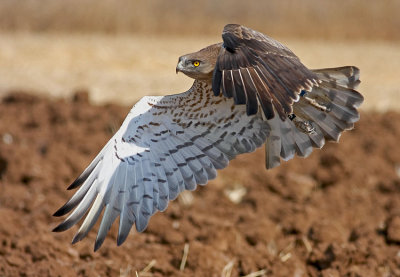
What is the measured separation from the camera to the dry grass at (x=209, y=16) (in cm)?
2102

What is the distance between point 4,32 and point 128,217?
16448 mm

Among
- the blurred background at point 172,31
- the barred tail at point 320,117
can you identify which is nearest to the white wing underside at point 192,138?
the barred tail at point 320,117

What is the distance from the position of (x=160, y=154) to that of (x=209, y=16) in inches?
672

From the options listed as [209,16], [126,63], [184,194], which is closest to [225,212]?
[184,194]

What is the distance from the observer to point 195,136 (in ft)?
17.8

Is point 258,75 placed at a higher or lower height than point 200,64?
higher

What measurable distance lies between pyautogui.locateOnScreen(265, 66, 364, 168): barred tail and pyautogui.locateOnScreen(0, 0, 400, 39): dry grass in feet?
53.3

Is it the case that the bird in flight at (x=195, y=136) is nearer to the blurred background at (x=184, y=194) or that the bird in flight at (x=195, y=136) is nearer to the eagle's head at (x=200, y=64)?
the eagle's head at (x=200, y=64)

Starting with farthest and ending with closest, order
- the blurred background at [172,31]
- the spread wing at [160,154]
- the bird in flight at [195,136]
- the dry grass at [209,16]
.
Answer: the dry grass at [209,16]
the blurred background at [172,31]
the spread wing at [160,154]
the bird in flight at [195,136]

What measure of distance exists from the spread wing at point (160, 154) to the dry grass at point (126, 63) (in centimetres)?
607

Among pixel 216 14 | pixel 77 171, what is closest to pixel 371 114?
pixel 77 171

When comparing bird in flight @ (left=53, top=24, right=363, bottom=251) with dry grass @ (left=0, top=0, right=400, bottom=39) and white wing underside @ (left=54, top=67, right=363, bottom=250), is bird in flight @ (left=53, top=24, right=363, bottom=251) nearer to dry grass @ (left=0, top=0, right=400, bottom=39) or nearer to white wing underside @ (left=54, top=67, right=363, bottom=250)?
white wing underside @ (left=54, top=67, right=363, bottom=250)

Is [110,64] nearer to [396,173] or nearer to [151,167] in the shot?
[396,173]

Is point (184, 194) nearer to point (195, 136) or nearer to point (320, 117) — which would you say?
point (195, 136)
